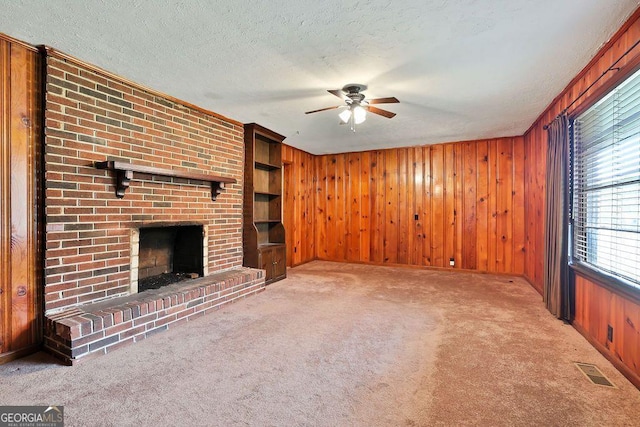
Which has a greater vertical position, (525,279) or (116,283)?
(116,283)

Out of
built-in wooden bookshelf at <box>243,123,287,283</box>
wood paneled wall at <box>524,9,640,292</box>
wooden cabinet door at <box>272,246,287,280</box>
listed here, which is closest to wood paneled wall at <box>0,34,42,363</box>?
built-in wooden bookshelf at <box>243,123,287,283</box>

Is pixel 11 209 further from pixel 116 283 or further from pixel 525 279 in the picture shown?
pixel 525 279

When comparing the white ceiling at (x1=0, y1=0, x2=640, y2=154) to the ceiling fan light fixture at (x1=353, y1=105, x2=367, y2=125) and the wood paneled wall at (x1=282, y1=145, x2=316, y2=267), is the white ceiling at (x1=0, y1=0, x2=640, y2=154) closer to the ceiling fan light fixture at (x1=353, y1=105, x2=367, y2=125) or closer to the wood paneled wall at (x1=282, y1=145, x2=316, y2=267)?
the ceiling fan light fixture at (x1=353, y1=105, x2=367, y2=125)

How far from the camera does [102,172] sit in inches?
Answer: 103

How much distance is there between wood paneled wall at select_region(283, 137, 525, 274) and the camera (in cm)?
499

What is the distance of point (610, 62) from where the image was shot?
2164 mm

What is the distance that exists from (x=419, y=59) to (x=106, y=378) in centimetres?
316

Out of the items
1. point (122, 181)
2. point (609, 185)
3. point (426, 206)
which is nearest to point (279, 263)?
point (122, 181)

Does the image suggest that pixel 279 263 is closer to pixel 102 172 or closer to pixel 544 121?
pixel 102 172

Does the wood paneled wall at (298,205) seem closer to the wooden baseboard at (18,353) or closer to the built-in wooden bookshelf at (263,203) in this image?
the built-in wooden bookshelf at (263,203)

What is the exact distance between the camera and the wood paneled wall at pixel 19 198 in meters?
2.10

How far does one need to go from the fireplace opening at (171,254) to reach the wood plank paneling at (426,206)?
10.3 ft

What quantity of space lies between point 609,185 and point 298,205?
4.49m

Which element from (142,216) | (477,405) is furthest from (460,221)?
(142,216)
